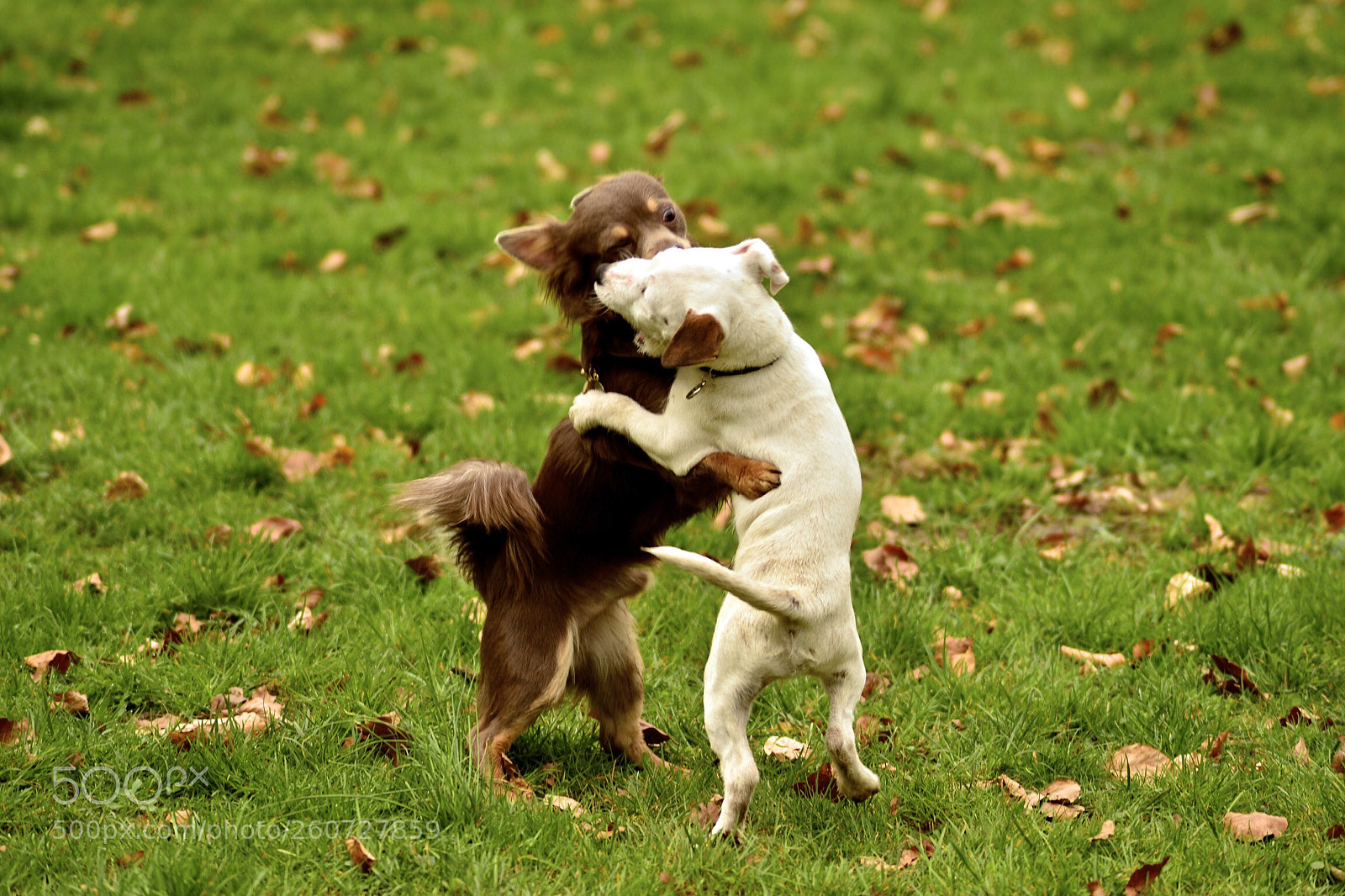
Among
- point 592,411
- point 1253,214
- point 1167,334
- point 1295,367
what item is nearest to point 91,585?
point 592,411

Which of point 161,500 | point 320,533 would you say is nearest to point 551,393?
point 320,533

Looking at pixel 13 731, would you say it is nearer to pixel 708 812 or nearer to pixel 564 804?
pixel 564 804

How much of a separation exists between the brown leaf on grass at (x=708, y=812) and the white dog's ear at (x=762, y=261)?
1.12m

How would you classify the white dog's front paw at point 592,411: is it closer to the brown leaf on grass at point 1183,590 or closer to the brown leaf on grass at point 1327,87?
the brown leaf on grass at point 1183,590

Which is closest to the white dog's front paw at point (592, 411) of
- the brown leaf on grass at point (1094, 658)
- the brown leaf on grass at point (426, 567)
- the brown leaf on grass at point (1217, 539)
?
the brown leaf on grass at point (426, 567)

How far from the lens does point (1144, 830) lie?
8.20 ft

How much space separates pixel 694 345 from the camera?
2.16 m

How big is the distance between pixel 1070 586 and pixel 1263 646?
1.77 feet

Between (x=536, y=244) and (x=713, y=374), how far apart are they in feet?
2.35

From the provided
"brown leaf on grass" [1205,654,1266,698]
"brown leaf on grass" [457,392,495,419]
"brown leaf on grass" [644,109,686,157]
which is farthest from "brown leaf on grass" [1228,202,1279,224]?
"brown leaf on grass" [457,392,495,419]

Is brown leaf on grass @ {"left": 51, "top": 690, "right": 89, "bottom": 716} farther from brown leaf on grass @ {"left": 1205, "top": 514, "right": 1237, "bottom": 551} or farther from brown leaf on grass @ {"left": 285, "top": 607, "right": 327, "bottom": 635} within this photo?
brown leaf on grass @ {"left": 1205, "top": 514, "right": 1237, "bottom": 551}

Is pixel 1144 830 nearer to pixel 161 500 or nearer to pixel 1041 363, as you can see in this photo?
pixel 1041 363

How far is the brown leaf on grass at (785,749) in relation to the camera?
2797mm

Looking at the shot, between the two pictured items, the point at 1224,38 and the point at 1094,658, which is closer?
the point at 1094,658
